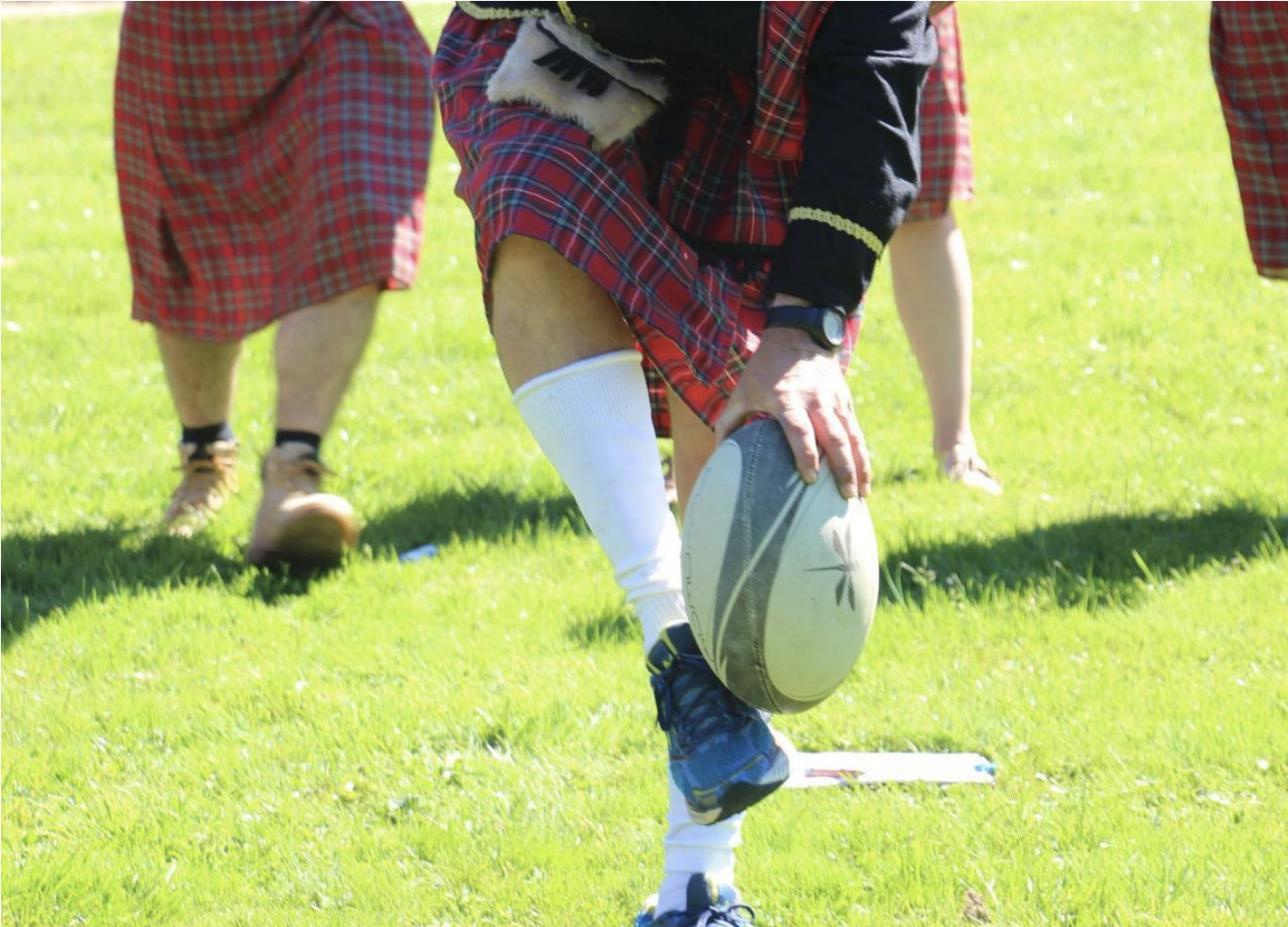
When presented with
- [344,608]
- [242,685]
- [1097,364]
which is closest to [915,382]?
[1097,364]

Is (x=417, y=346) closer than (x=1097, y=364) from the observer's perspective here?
No

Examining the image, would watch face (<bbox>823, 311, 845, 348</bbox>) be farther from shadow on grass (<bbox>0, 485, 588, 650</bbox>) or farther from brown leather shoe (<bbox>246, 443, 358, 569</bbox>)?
shadow on grass (<bbox>0, 485, 588, 650</bbox>)

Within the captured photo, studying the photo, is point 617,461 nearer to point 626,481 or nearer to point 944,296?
point 626,481

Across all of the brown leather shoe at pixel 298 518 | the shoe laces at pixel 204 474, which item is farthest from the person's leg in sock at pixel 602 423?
the shoe laces at pixel 204 474

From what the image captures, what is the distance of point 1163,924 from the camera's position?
2.53 meters

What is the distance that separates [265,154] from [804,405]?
300 cm

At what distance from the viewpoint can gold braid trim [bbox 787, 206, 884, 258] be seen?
2.34m

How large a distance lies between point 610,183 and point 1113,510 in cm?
239

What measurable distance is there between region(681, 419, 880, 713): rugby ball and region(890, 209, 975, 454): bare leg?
264cm

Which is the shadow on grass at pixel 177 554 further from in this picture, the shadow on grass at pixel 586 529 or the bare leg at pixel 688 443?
the bare leg at pixel 688 443

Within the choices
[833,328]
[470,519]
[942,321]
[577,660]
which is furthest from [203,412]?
[833,328]

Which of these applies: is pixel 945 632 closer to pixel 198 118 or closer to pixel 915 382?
pixel 915 382

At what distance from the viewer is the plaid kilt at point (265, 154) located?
4.60m

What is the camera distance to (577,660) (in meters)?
3.65
